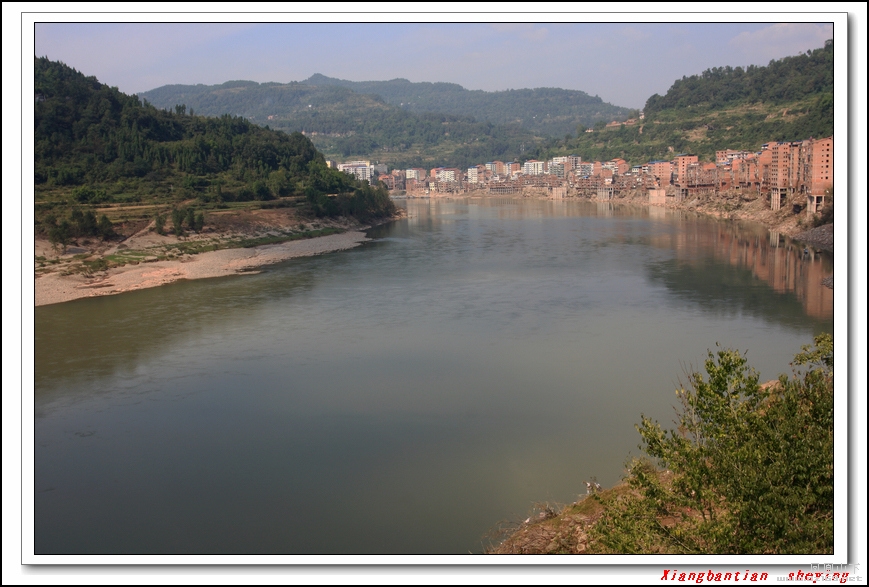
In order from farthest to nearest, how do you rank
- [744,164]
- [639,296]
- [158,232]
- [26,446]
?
[744,164]
[158,232]
[639,296]
[26,446]

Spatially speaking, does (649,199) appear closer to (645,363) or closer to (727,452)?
(645,363)

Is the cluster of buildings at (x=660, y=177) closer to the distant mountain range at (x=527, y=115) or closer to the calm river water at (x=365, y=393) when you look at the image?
the distant mountain range at (x=527, y=115)

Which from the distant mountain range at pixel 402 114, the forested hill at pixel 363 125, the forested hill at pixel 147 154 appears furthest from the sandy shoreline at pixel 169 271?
the forested hill at pixel 363 125

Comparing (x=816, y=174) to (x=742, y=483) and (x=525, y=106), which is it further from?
(x=525, y=106)

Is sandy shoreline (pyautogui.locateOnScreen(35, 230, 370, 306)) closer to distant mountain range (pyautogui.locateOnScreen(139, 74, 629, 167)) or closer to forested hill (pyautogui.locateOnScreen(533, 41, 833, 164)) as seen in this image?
forested hill (pyautogui.locateOnScreen(533, 41, 833, 164))

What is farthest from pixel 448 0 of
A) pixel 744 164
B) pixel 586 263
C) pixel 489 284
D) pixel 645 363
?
pixel 744 164

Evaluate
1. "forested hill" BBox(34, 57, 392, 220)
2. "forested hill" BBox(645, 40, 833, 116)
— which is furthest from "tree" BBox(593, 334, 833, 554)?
"forested hill" BBox(645, 40, 833, 116)

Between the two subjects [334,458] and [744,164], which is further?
[744,164]

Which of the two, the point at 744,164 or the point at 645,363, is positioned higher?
the point at 744,164
